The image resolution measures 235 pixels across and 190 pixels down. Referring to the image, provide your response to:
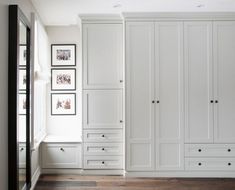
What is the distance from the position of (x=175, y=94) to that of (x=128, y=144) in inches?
38.0

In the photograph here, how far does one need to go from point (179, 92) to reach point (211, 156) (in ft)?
3.32

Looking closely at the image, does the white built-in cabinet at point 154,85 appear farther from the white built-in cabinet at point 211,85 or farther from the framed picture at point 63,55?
the framed picture at point 63,55

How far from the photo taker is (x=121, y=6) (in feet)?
12.6

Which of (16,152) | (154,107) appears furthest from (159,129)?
(16,152)

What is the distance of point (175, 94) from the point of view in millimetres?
4184

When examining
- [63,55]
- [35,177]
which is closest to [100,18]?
[63,55]

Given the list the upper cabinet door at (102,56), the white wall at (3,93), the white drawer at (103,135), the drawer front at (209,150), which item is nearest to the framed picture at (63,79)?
the upper cabinet door at (102,56)

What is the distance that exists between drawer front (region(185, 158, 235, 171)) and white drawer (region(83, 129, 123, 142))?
1032 millimetres

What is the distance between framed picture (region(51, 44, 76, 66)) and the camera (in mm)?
4887

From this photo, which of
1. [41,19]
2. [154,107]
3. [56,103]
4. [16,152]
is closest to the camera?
[16,152]

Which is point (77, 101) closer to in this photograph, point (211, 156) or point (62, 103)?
point (62, 103)

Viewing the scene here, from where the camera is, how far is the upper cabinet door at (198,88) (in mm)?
4188

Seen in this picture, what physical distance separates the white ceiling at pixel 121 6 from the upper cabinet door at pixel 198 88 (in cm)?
36

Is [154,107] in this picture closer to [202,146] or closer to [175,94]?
[175,94]
